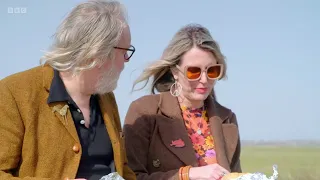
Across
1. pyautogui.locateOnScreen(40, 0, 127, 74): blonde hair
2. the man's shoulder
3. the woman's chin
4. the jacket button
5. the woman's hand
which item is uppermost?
pyautogui.locateOnScreen(40, 0, 127, 74): blonde hair

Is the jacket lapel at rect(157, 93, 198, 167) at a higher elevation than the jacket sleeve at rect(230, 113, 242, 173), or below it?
higher

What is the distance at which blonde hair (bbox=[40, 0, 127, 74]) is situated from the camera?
1.96 meters

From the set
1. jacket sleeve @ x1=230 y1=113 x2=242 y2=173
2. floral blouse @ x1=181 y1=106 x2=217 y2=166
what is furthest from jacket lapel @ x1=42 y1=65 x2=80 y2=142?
jacket sleeve @ x1=230 y1=113 x2=242 y2=173

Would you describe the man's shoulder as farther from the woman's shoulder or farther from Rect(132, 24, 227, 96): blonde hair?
Rect(132, 24, 227, 96): blonde hair

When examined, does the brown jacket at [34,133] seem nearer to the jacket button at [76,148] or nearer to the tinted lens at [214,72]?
the jacket button at [76,148]

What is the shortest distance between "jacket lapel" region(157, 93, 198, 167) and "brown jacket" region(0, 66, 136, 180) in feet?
2.90

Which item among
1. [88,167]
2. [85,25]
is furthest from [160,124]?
[85,25]

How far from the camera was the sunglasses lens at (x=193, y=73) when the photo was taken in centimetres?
278

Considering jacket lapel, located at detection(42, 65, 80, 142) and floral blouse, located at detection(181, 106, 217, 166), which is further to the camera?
floral blouse, located at detection(181, 106, 217, 166)

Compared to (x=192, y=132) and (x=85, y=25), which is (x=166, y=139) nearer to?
(x=192, y=132)

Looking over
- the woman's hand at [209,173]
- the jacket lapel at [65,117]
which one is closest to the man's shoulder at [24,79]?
the jacket lapel at [65,117]

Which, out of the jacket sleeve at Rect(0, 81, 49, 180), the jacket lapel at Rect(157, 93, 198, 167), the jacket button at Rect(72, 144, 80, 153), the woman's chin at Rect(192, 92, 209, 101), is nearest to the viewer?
the jacket sleeve at Rect(0, 81, 49, 180)

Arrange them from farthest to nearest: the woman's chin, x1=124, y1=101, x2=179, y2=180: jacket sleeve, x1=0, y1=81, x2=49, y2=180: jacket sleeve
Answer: the woman's chin < x1=124, y1=101, x2=179, y2=180: jacket sleeve < x1=0, y1=81, x2=49, y2=180: jacket sleeve

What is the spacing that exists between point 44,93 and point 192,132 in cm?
113
